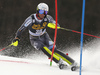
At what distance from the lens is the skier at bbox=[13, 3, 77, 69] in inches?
123

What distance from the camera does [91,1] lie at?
18.4 ft

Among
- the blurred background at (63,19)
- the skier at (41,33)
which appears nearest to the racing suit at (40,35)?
the skier at (41,33)

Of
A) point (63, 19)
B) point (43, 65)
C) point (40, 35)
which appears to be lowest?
point (43, 65)

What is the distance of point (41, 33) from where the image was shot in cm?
345

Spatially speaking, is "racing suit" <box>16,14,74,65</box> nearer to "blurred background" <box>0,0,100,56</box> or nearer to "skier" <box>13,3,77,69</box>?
"skier" <box>13,3,77,69</box>

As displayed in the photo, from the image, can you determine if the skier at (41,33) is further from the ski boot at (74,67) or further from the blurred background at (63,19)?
the blurred background at (63,19)

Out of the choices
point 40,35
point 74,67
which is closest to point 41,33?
point 40,35

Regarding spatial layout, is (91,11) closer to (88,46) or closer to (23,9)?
(88,46)

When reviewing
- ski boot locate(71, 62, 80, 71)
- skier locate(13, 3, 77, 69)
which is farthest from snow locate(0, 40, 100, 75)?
skier locate(13, 3, 77, 69)

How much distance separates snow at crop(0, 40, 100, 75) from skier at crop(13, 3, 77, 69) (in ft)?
0.60

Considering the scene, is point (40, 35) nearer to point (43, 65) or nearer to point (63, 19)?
point (43, 65)

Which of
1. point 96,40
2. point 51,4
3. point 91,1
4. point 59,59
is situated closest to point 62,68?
point 59,59

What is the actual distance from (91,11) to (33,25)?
2886mm

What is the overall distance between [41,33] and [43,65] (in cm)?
61
